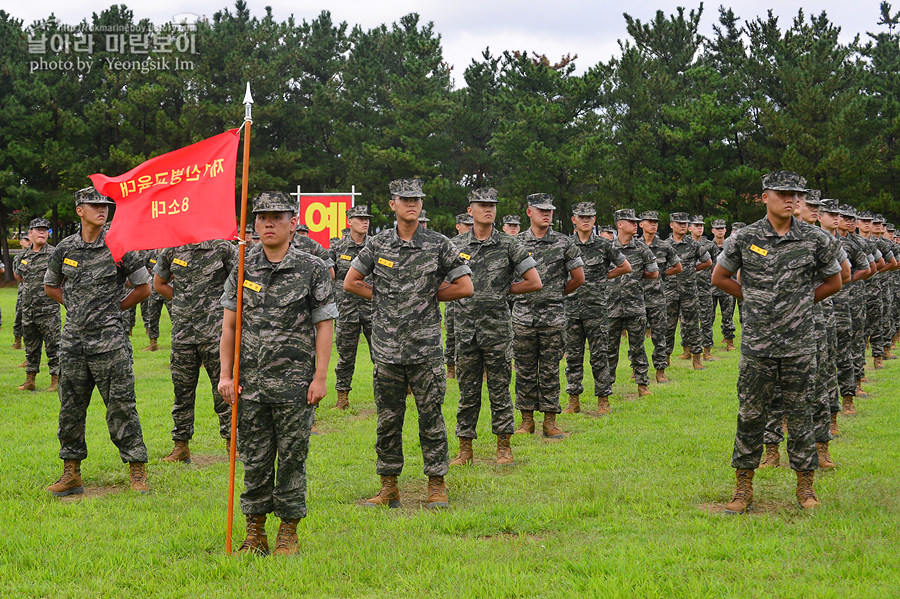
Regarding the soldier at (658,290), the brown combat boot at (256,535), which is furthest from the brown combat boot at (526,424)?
the brown combat boot at (256,535)

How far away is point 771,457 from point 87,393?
262 inches

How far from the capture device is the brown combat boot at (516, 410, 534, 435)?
387 inches

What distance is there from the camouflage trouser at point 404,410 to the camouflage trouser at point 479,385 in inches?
54.0

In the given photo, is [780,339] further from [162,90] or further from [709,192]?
[162,90]

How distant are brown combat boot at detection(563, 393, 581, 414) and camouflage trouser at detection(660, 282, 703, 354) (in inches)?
199

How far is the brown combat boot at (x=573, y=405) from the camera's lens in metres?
11.1

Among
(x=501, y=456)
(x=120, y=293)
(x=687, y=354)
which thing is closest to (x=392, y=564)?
(x=501, y=456)

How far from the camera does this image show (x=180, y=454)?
8.48 m

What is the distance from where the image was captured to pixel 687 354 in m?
16.5

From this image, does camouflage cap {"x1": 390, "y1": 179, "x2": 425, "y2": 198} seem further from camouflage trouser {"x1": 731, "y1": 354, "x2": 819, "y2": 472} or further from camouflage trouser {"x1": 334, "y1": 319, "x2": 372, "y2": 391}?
camouflage trouser {"x1": 334, "y1": 319, "x2": 372, "y2": 391}

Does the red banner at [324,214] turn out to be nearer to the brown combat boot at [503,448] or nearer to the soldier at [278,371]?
the brown combat boot at [503,448]

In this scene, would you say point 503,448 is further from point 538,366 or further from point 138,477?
point 138,477

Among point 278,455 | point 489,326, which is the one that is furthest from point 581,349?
point 278,455

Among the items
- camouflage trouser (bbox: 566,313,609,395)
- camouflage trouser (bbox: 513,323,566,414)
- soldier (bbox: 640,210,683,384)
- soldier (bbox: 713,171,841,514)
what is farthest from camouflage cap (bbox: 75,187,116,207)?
soldier (bbox: 640,210,683,384)
